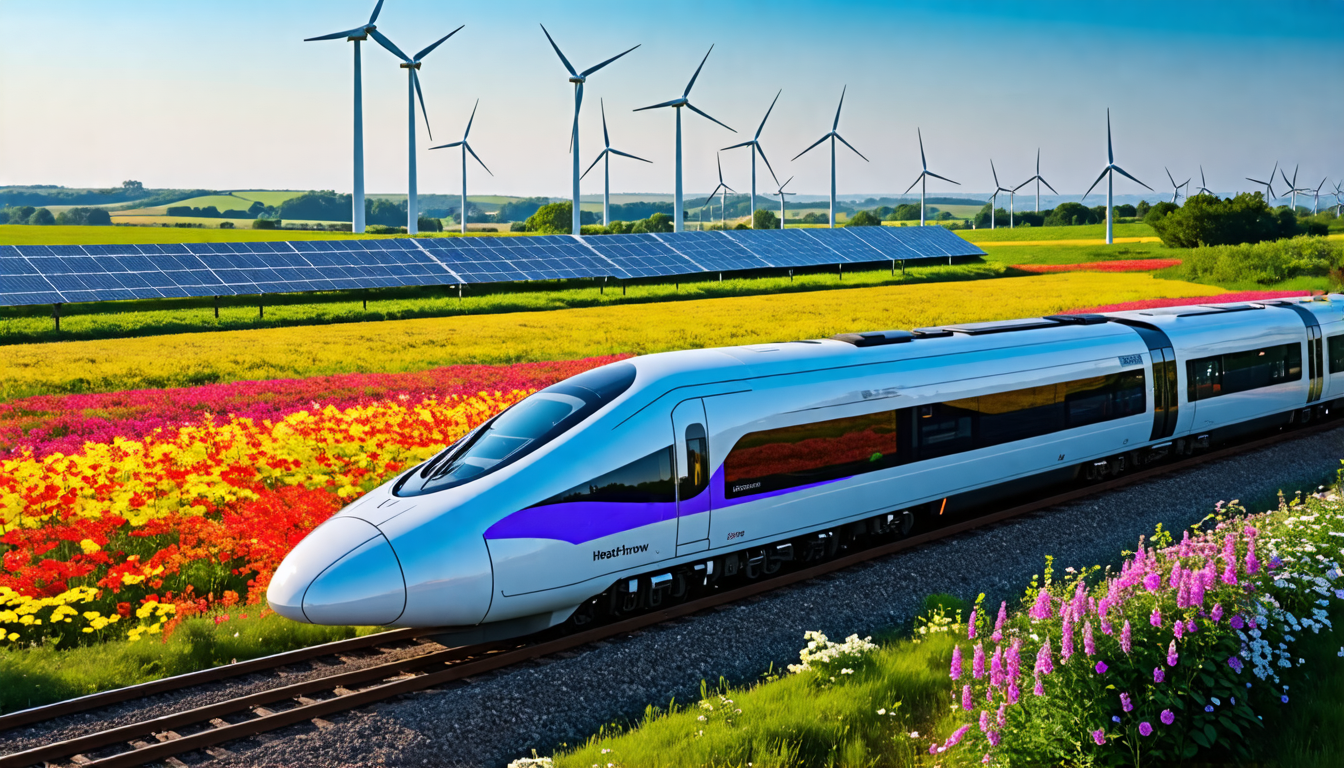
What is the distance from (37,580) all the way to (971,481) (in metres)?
11.8

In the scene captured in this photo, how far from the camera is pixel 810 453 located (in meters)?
12.6

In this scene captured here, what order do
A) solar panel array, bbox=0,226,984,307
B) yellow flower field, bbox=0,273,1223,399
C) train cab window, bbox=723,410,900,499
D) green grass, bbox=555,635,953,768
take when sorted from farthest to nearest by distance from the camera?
solar panel array, bbox=0,226,984,307, yellow flower field, bbox=0,273,1223,399, train cab window, bbox=723,410,900,499, green grass, bbox=555,635,953,768

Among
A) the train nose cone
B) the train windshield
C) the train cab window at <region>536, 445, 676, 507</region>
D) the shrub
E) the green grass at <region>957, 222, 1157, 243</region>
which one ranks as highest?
the green grass at <region>957, 222, 1157, 243</region>

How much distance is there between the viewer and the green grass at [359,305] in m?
41.8

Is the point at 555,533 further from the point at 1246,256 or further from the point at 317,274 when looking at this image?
the point at 1246,256

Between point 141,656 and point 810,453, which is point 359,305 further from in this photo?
point 141,656

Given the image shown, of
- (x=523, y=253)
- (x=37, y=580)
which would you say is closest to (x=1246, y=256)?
(x=523, y=253)

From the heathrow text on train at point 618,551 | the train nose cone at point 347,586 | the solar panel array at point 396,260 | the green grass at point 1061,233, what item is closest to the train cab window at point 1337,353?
the heathrow text on train at point 618,551

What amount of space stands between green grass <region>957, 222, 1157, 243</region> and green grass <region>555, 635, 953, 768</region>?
12203cm

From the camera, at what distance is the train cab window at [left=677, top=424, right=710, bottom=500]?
36.7 ft

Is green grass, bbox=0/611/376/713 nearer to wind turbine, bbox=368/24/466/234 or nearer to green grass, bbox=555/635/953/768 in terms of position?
green grass, bbox=555/635/953/768

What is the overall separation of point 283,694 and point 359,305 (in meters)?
42.4

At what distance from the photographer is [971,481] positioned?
15.0 metres

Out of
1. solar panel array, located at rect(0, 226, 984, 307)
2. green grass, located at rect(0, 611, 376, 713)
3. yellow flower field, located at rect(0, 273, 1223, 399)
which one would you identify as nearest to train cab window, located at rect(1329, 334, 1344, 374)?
yellow flower field, located at rect(0, 273, 1223, 399)
